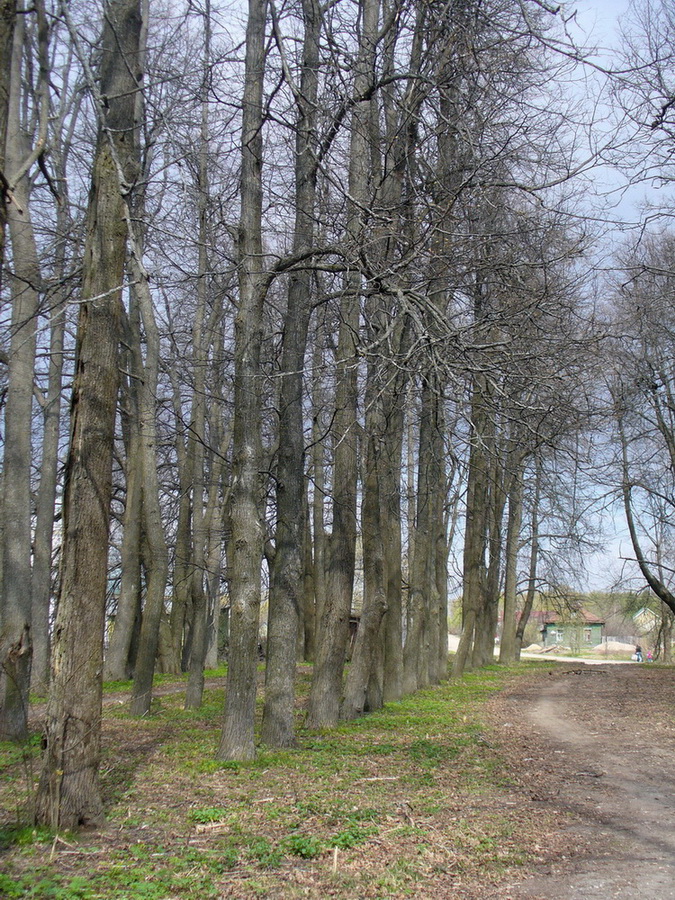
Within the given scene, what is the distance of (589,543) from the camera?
79.4 feet

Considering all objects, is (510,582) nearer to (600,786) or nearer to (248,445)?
(600,786)

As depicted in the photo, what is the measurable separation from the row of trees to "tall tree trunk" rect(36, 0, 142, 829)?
18 millimetres

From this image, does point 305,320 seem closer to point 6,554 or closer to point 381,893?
point 6,554

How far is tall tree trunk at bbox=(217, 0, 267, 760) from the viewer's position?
8719 mm

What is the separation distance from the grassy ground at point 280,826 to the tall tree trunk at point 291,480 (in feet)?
2.28

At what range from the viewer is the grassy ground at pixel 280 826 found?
4914mm

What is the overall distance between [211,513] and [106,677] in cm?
620

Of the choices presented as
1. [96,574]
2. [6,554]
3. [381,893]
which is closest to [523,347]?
[96,574]

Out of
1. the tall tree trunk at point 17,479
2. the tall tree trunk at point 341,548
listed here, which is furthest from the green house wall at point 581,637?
the tall tree trunk at point 17,479

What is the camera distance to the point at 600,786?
8.06 m

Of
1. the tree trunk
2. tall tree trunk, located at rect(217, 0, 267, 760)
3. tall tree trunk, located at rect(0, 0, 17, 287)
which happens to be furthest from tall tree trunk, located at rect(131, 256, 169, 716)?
tall tree trunk, located at rect(0, 0, 17, 287)

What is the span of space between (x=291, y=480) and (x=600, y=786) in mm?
4987

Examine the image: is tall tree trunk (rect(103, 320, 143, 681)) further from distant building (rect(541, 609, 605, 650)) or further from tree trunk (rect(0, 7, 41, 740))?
distant building (rect(541, 609, 605, 650))

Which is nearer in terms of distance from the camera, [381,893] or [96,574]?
[381,893]
